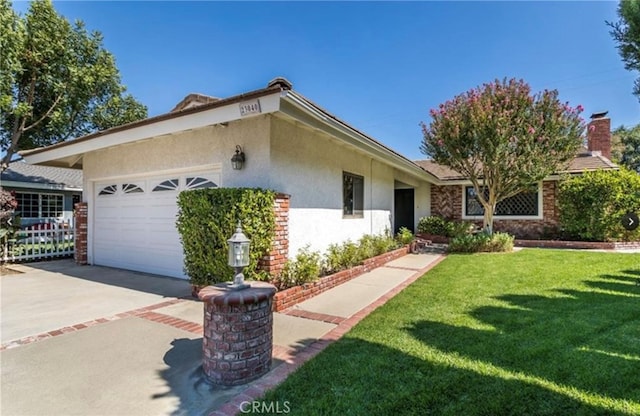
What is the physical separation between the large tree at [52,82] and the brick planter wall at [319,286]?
11276 mm

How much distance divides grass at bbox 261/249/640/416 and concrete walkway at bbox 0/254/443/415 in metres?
0.48

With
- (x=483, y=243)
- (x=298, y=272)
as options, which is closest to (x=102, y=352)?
(x=298, y=272)

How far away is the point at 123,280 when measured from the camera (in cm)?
726

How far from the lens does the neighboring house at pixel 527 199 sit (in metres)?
14.1

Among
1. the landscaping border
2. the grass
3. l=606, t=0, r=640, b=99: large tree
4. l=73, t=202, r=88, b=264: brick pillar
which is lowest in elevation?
the grass

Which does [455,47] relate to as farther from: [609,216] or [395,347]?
[395,347]

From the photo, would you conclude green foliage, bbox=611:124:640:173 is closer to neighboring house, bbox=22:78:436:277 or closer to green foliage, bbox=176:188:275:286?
neighboring house, bbox=22:78:436:277

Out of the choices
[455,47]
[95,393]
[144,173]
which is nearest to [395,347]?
[95,393]

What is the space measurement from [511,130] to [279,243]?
9.00 metres

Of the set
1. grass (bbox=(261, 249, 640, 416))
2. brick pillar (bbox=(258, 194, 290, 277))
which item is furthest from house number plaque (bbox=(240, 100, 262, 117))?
grass (bbox=(261, 249, 640, 416))

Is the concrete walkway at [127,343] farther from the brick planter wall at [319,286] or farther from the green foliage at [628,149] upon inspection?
the green foliage at [628,149]

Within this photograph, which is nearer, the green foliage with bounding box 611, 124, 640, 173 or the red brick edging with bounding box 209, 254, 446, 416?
the red brick edging with bounding box 209, 254, 446, 416

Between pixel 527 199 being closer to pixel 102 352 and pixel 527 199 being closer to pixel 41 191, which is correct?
pixel 102 352

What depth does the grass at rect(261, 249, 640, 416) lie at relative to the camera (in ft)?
8.39
